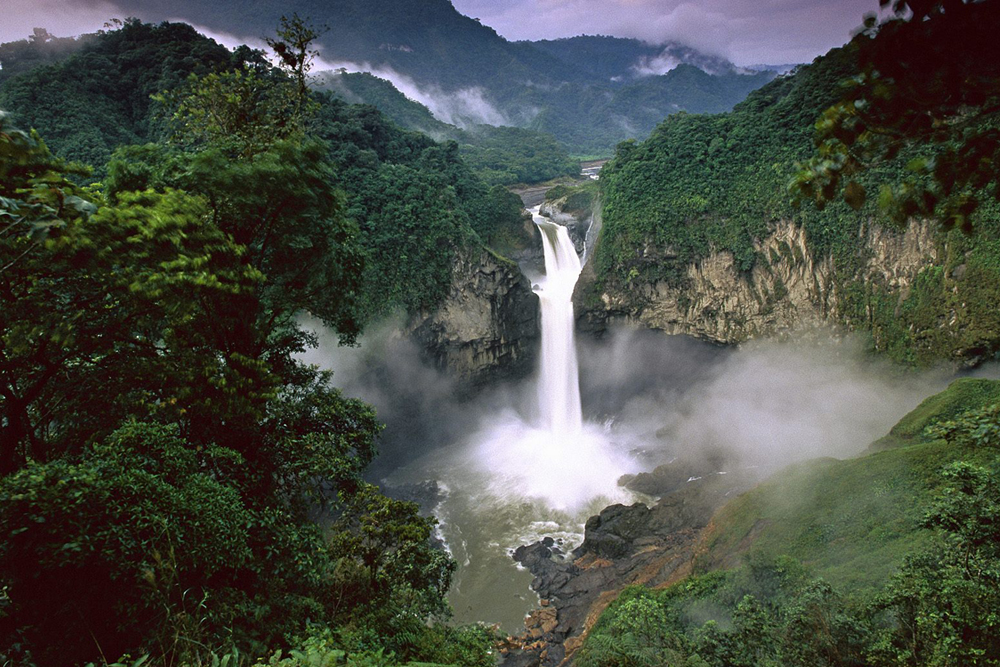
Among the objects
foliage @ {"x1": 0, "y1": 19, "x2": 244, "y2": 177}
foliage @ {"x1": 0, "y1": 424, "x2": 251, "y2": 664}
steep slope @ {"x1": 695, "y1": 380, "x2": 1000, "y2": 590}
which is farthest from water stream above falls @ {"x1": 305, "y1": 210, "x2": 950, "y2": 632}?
foliage @ {"x1": 0, "y1": 19, "x2": 244, "y2": 177}

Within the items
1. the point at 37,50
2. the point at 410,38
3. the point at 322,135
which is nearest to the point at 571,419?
the point at 322,135

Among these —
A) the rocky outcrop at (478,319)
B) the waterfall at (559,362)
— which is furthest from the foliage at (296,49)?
the waterfall at (559,362)

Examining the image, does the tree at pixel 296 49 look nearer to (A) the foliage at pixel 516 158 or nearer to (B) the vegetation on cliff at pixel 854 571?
(B) the vegetation on cliff at pixel 854 571

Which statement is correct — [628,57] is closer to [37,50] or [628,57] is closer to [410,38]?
[410,38]

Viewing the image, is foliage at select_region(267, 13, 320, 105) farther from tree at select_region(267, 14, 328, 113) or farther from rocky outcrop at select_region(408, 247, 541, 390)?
rocky outcrop at select_region(408, 247, 541, 390)

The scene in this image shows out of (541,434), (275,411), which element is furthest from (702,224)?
(275,411)

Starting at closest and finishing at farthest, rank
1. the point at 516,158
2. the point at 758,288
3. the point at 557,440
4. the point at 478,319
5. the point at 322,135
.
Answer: the point at 758,288, the point at 322,135, the point at 557,440, the point at 478,319, the point at 516,158

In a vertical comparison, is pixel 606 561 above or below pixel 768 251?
below
